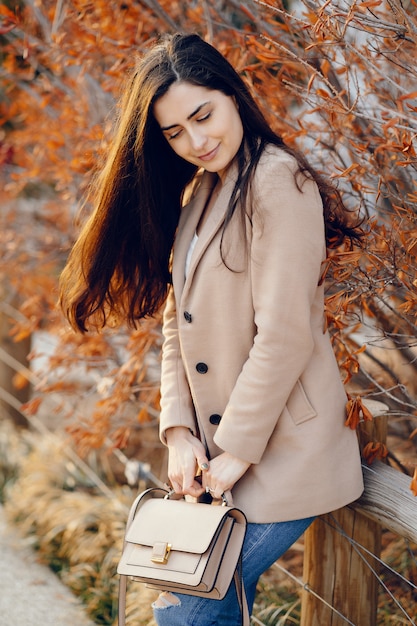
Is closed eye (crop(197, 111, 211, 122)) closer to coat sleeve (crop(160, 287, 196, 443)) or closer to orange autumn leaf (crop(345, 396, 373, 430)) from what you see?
coat sleeve (crop(160, 287, 196, 443))

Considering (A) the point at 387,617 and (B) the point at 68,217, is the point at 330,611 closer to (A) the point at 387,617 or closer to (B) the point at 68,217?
(A) the point at 387,617

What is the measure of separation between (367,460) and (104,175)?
3.96 feet

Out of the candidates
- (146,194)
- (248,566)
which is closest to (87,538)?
(248,566)

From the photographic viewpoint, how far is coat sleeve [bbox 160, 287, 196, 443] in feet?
7.49

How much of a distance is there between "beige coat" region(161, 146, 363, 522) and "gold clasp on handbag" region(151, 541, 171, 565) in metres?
0.24

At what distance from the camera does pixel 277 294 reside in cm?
193

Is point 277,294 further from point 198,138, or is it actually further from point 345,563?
point 345,563

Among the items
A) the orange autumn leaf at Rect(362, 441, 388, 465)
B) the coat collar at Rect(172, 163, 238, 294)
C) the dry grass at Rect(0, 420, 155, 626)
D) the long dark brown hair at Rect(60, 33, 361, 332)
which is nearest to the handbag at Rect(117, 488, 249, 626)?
the orange autumn leaf at Rect(362, 441, 388, 465)

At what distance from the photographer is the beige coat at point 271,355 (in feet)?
6.38

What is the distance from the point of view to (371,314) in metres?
2.53

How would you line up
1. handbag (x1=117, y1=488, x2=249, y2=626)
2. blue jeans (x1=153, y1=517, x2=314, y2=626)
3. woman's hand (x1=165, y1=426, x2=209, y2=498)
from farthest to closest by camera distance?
woman's hand (x1=165, y1=426, x2=209, y2=498) < blue jeans (x1=153, y1=517, x2=314, y2=626) < handbag (x1=117, y1=488, x2=249, y2=626)

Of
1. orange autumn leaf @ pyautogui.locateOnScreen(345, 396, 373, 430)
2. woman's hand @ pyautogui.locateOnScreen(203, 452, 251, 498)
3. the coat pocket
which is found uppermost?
the coat pocket

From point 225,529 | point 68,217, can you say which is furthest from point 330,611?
point 68,217

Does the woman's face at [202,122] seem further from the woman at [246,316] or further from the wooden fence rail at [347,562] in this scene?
the wooden fence rail at [347,562]
